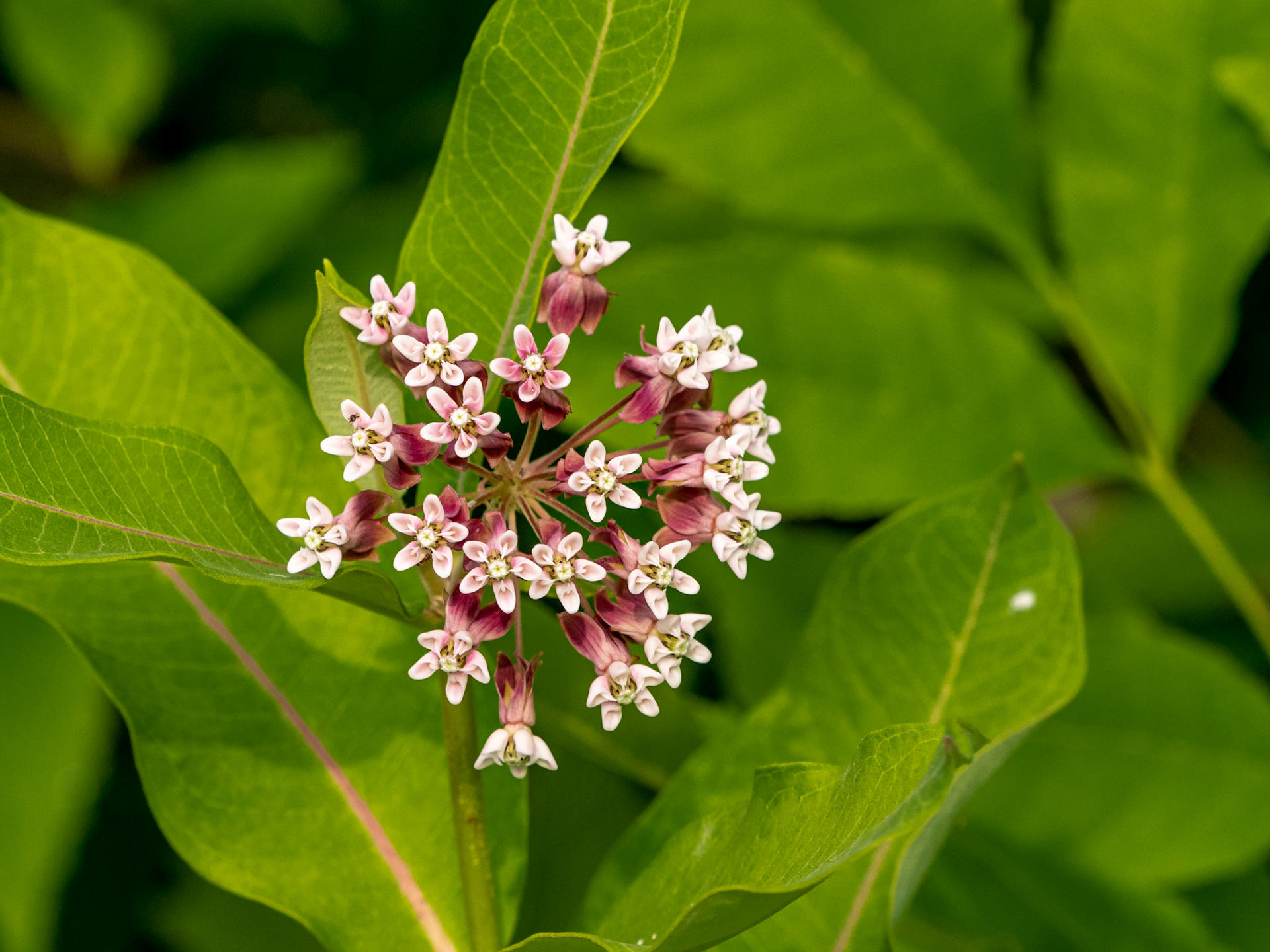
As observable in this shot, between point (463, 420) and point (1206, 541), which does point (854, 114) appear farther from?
point (463, 420)

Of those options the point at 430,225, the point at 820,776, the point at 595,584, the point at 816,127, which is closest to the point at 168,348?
the point at 430,225

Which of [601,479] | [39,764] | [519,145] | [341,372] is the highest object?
[519,145]

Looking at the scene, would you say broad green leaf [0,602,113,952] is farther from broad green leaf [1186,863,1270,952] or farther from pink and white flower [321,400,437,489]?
broad green leaf [1186,863,1270,952]

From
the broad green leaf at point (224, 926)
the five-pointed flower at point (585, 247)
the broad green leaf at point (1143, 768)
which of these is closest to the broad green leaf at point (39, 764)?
the broad green leaf at point (224, 926)

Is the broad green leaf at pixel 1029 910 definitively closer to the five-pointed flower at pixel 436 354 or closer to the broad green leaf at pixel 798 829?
the broad green leaf at pixel 798 829

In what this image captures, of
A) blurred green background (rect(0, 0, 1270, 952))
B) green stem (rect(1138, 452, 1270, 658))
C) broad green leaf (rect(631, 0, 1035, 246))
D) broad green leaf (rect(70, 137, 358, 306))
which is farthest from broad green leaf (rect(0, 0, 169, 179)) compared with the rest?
green stem (rect(1138, 452, 1270, 658))

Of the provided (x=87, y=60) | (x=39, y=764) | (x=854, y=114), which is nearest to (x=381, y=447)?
(x=854, y=114)

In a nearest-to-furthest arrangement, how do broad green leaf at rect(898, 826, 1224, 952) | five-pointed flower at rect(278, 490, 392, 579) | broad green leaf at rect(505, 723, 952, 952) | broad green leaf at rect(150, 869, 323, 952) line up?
broad green leaf at rect(505, 723, 952, 952), five-pointed flower at rect(278, 490, 392, 579), broad green leaf at rect(898, 826, 1224, 952), broad green leaf at rect(150, 869, 323, 952)
